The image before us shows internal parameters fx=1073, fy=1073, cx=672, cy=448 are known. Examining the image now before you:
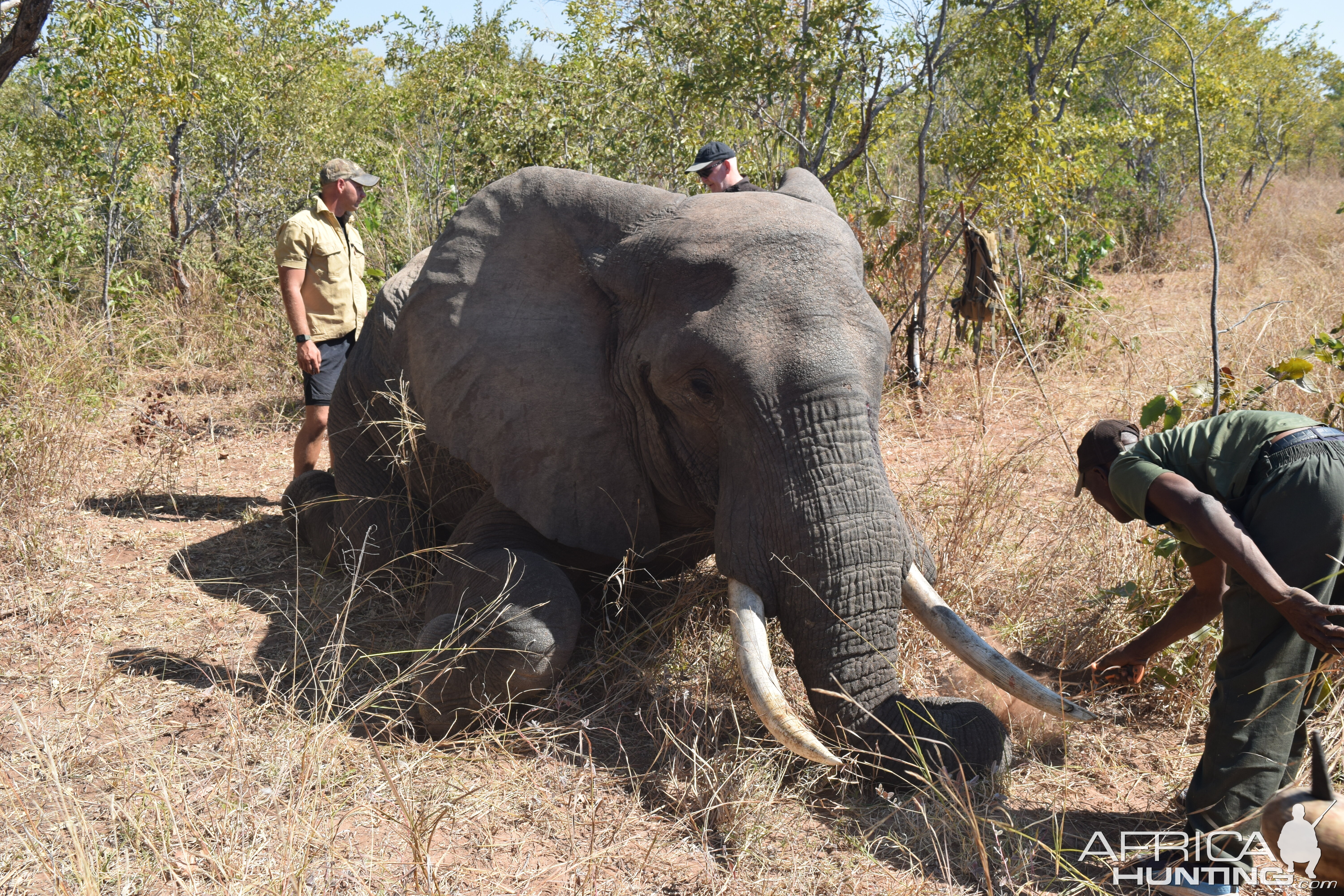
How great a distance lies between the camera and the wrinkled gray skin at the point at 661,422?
→ 337 cm

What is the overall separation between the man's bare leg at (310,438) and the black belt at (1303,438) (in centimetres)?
505

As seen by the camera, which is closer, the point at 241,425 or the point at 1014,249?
the point at 241,425

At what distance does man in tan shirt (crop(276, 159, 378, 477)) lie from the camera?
6.30 meters

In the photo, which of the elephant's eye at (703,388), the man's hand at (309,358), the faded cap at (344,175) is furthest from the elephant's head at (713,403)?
the faded cap at (344,175)

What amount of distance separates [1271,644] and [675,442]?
195 centimetres

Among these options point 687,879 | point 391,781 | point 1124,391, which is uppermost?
point 1124,391

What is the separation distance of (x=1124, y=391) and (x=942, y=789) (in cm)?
397

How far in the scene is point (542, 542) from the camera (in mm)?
4312

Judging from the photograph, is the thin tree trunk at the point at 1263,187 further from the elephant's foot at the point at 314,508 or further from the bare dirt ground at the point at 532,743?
the elephant's foot at the point at 314,508

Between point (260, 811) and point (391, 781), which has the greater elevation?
point (391, 781)

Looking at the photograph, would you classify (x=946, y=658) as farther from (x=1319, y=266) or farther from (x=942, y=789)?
(x=1319, y=266)

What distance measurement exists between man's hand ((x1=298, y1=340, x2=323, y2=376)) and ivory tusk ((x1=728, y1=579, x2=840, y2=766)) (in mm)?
3763

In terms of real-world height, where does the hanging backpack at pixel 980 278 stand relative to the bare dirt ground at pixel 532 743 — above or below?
above

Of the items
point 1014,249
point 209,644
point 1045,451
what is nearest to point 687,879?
point 209,644
